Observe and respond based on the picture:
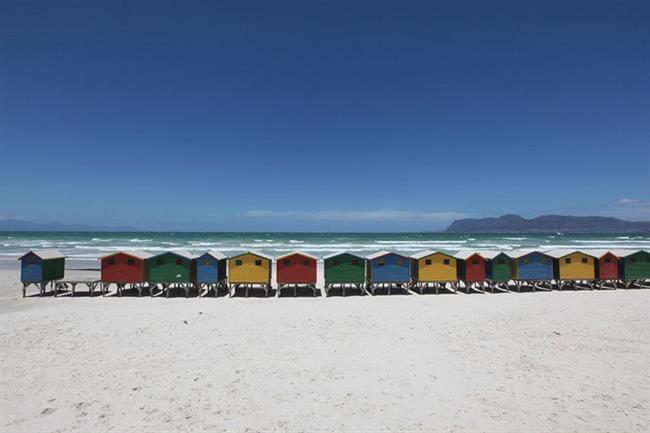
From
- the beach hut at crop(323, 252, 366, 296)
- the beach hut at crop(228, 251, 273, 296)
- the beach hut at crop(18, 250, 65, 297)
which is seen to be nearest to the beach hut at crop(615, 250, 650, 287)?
the beach hut at crop(323, 252, 366, 296)

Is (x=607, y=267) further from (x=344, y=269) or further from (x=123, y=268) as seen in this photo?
(x=123, y=268)

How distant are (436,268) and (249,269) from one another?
420 inches

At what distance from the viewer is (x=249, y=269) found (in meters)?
19.8

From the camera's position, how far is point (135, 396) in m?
7.73

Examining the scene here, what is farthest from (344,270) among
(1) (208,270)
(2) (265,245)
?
(2) (265,245)

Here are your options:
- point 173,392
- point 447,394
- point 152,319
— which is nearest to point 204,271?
point 152,319

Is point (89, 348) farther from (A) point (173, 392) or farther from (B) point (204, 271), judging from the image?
(B) point (204, 271)

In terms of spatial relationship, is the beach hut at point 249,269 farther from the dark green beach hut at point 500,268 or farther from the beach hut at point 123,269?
the dark green beach hut at point 500,268

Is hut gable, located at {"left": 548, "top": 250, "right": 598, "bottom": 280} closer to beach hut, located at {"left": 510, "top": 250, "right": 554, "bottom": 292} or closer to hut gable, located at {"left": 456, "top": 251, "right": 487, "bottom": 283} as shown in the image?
beach hut, located at {"left": 510, "top": 250, "right": 554, "bottom": 292}

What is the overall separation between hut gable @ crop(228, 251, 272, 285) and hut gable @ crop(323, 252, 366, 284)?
3328 millimetres

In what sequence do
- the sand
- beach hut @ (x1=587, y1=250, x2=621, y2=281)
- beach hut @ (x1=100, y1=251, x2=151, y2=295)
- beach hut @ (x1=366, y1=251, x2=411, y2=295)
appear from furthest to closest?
beach hut @ (x1=587, y1=250, x2=621, y2=281) → beach hut @ (x1=366, y1=251, x2=411, y2=295) → beach hut @ (x1=100, y1=251, x2=151, y2=295) → the sand

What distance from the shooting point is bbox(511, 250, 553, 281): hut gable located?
21.3 meters

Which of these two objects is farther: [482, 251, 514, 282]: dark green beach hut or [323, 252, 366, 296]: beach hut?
[482, 251, 514, 282]: dark green beach hut

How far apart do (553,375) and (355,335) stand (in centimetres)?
559
